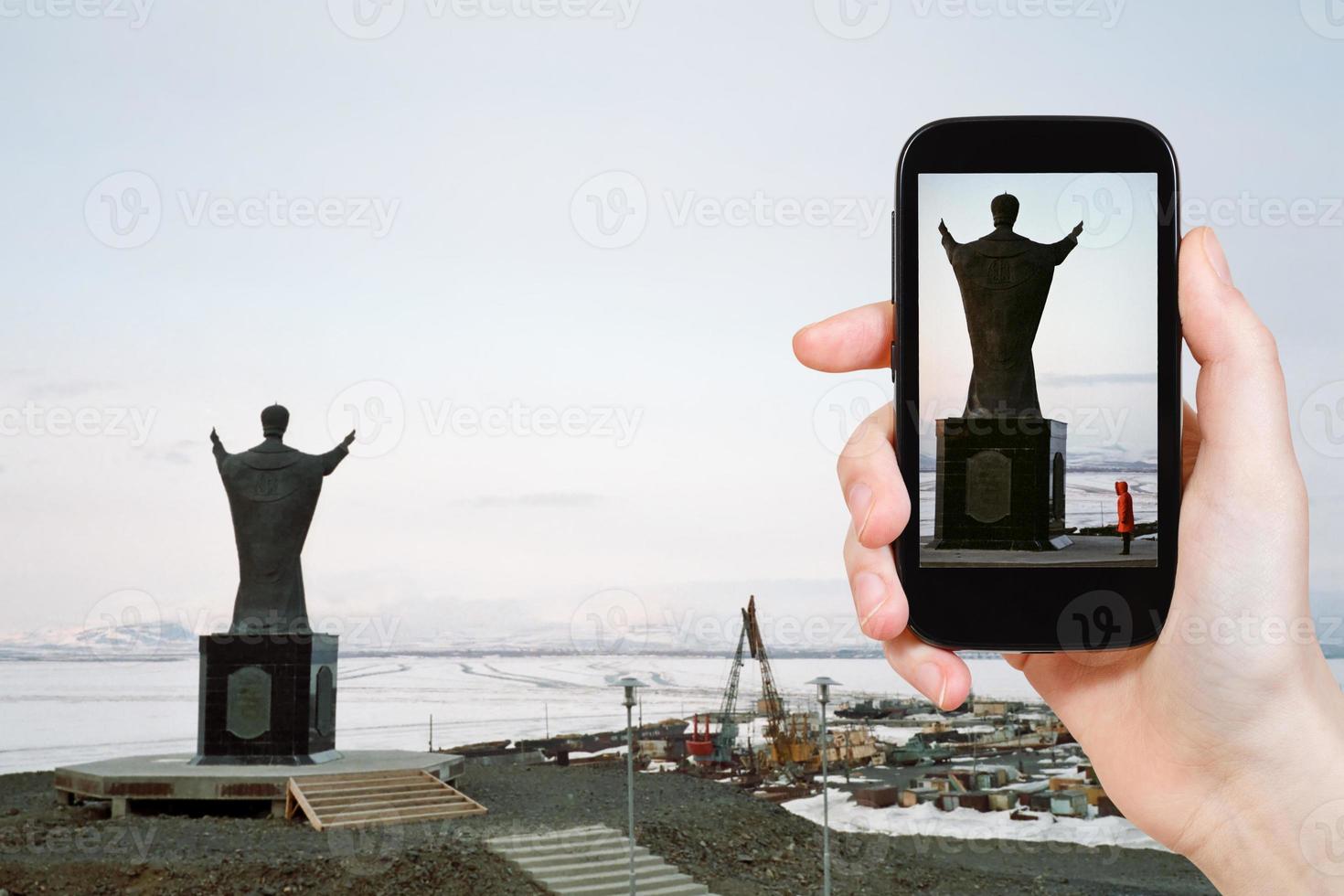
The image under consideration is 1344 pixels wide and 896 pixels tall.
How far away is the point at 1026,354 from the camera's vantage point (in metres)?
1.88

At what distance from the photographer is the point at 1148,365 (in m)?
1.82

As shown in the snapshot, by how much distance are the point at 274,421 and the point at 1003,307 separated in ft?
37.5

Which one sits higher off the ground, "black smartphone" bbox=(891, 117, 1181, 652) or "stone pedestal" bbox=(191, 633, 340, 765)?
"black smartphone" bbox=(891, 117, 1181, 652)

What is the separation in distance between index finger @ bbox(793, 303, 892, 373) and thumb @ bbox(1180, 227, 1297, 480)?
18.4 inches

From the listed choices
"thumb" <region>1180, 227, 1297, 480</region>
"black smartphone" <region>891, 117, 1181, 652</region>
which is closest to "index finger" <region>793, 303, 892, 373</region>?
"black smartphone" <region>891, 117, 1181, 652</region>

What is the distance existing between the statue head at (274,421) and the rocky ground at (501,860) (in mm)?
3971

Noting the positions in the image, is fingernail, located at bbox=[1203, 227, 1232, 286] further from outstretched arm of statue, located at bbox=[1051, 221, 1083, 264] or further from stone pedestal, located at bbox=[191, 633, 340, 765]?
stone pedestal, located at bbox=[191, 633, 340, 765]

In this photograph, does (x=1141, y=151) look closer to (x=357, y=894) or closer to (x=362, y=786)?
(x=357, y=894)

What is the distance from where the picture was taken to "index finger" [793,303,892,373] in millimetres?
1940

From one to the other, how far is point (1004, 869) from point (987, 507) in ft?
39.7

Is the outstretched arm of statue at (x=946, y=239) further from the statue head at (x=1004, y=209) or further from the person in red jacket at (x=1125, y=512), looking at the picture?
the person in red jacket at (x=1125, y=512)

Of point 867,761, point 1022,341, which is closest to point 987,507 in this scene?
point 1022,341

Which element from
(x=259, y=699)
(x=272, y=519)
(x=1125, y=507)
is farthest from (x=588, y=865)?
(x=1125, y=507)

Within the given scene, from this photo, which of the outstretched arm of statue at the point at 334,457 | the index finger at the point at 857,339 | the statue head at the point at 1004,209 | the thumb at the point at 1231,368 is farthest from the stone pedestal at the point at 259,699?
the thumb at the point at 1231,368
